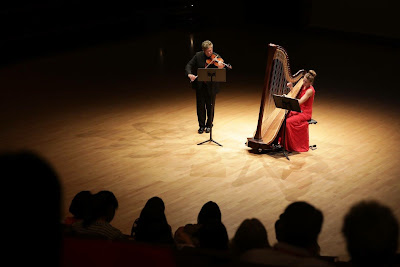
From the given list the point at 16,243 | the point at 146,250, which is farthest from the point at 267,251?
the point at 16,243

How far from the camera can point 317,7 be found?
13961 mm

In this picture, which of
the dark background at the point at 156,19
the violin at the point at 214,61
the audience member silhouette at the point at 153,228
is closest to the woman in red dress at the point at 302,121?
the violin at the point at 214,61

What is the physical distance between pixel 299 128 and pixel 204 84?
59.2 inches

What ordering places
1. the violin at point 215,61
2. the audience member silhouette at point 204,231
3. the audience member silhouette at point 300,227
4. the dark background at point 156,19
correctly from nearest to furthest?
the audience member silhouette at point 300,227, the audience member silhouette at point 204,231, the violin at point 215,61, the dark background at point 156,19

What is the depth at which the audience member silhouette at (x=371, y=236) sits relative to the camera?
2.05m

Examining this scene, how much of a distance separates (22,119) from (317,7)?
9280mm

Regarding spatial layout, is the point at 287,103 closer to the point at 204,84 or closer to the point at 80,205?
the point at 204,84

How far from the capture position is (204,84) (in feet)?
22.6

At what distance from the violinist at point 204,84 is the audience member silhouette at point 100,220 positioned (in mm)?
3262

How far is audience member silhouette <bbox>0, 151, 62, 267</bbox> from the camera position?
784 mm

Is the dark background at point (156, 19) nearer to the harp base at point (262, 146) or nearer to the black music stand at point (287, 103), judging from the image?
the harp base at point (262, 146)

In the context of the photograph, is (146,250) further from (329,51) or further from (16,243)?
(329,51)

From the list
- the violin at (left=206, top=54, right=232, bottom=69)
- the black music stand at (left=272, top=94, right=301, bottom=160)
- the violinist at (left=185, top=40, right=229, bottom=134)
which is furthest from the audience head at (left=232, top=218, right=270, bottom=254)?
the violin at (left=206, top=54, right=232, bottom=69)

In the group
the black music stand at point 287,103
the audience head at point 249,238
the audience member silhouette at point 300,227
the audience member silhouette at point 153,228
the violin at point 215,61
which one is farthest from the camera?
the violin at point 215,61
